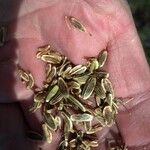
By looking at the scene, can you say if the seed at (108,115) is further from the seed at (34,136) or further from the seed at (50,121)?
the seed at (34,136)

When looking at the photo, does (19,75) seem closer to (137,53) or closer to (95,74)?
(95,74)

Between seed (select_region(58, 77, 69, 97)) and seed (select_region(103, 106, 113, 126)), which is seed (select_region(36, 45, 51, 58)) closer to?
seed (select_region(58, 77, 69, 97))

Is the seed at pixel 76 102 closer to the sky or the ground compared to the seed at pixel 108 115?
closer to the sky

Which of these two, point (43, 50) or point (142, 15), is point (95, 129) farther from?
point (142, 15)

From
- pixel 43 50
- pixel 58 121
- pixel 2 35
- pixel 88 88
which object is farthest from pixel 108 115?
pixel 2 35

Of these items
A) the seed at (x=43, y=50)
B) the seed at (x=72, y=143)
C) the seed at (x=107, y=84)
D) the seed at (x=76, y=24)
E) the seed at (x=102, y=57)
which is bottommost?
the seed at (x=72, y=143)

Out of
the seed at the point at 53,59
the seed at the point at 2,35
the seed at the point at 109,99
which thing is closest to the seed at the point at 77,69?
the seed at the point at 53,59

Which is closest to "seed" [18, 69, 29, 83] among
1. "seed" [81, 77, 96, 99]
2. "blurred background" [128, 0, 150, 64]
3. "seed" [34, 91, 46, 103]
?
"seed" [34, 91, 46, 103]

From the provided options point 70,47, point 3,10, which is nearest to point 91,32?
point 70,47
